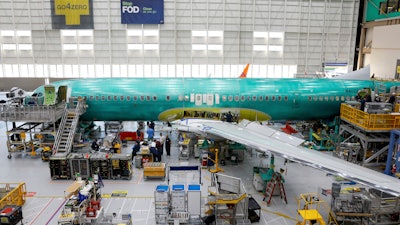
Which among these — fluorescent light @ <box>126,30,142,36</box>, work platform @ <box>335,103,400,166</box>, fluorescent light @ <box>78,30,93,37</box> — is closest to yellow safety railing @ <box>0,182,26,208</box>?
work platform @ <box>335,103,400,166</box>

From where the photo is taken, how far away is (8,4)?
4353 cm

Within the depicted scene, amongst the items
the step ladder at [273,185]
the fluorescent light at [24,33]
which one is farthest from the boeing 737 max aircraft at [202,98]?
the fluorescent light at [24,33]

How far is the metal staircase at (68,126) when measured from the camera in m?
23.1

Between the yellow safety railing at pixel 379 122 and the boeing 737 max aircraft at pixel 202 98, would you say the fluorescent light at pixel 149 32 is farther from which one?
the yellow safety railing at pixel 379 122

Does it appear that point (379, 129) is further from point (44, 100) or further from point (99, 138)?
point (44, 100)

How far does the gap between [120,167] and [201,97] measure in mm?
9137

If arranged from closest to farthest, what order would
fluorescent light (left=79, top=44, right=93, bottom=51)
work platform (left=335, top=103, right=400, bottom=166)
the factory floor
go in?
the factory floor < work platform (left=335, top=103, right=400, bottom=166) < fluorescent light (left=79, top=44, right=93, bottom=51)

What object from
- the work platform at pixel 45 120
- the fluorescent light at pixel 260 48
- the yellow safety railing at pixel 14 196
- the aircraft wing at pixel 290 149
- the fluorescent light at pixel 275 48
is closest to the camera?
the aircraft wing at pixel 290 149

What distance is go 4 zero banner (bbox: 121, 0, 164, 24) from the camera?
43094 millimetres

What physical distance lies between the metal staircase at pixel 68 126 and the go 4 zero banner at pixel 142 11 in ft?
69.0

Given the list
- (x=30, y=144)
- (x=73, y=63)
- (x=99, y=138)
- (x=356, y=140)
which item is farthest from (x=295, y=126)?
(x=73, y=63)

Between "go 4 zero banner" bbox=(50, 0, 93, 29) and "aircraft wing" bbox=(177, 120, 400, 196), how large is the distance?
27821 mm

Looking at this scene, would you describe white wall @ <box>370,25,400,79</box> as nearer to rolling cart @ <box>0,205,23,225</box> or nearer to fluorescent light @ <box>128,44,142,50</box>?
fluorescent light @ <box>128,44,142,50</box>

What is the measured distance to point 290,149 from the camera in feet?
56.2
